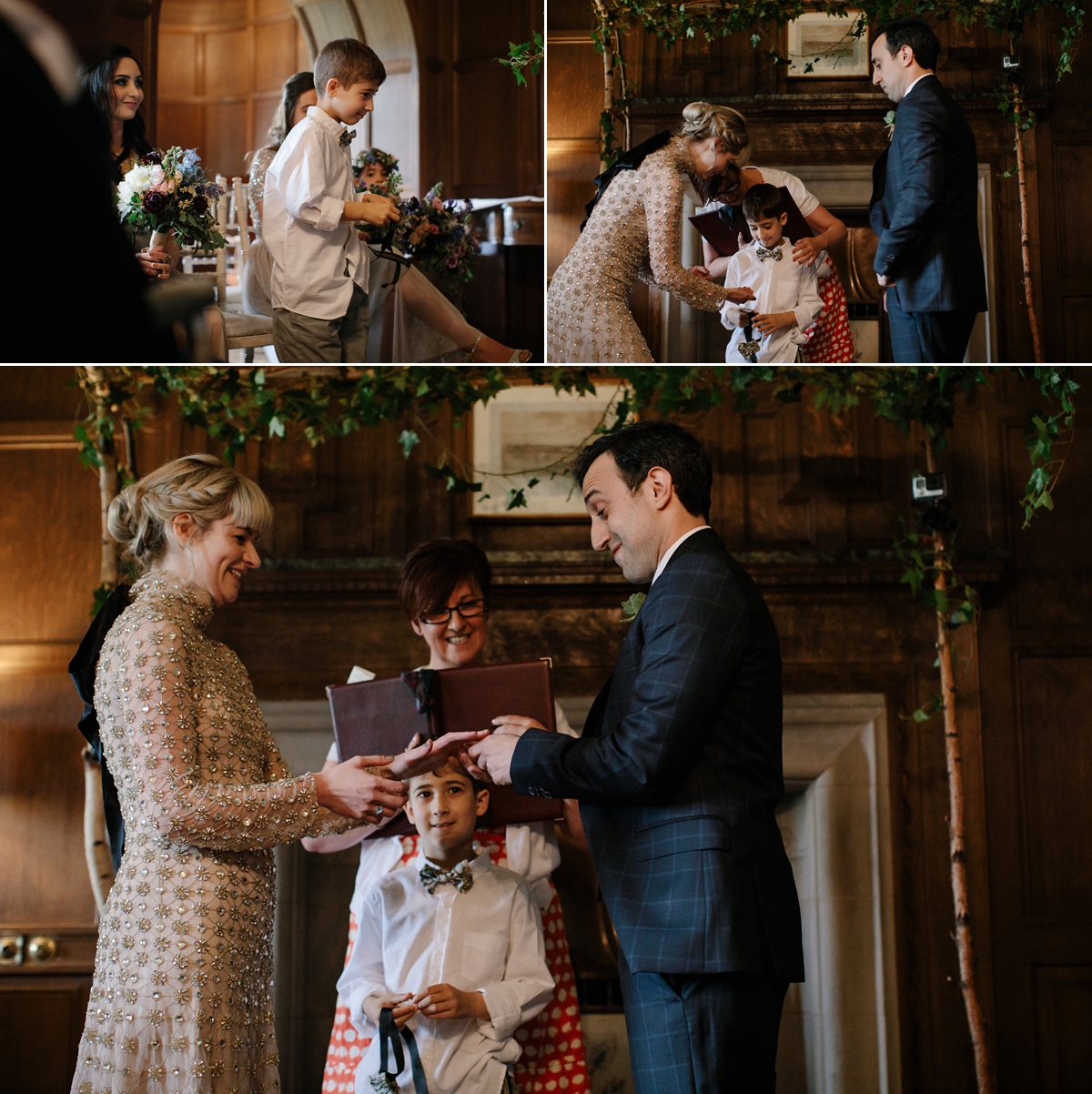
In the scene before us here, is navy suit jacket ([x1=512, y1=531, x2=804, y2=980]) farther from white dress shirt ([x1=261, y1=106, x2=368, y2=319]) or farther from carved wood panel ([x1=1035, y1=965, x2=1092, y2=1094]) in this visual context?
carved wood panel ([x1=1035, y1=965, x2=1092, y2=1094])

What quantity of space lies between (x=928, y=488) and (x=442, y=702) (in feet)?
6.10

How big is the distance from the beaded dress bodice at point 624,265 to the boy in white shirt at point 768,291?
0.31ft

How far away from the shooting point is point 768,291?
3.69 m

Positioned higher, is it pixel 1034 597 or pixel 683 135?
pixel 683 135

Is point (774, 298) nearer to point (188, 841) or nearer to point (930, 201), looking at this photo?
point (930, 201)

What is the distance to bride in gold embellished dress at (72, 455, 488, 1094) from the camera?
2.20m

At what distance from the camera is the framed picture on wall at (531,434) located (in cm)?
415

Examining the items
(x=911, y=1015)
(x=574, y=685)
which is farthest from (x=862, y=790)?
(x=574, y=685)

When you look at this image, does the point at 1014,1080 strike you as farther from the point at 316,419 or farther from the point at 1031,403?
the point at 316,419

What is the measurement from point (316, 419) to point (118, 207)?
2.73ft

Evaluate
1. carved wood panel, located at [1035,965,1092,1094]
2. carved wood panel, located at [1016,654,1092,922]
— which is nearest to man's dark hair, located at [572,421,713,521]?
carved wood panel, located at [1016,654,1092,922]

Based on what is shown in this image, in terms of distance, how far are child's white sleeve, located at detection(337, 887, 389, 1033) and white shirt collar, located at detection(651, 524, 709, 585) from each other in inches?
40.8

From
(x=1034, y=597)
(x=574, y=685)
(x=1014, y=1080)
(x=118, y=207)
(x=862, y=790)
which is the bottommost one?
(x=1014, y=1080)

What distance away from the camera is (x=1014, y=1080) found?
3818 mm
